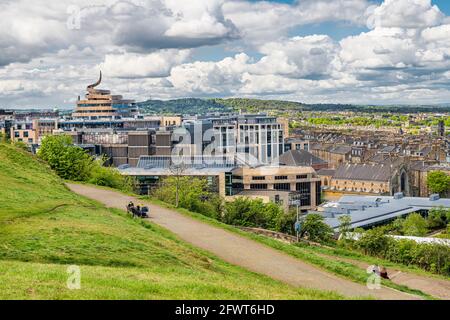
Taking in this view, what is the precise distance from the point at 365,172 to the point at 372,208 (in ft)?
123

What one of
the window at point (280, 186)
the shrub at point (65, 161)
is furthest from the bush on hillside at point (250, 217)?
the window at point (280, 186)

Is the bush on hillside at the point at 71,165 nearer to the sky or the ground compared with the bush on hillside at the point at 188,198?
nearer to the sky

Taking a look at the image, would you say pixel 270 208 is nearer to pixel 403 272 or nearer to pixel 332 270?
pixel 403 272

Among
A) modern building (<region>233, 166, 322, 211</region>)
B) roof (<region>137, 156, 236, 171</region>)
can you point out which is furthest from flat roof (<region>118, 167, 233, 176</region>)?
modern building (<region>233, 166, 322, 211</region>)

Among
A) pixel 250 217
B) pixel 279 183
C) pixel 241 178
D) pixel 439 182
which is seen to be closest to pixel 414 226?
pixel 279 183

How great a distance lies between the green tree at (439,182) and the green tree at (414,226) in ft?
136

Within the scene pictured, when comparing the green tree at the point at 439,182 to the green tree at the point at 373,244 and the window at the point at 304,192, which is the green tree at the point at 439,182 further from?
the green tree at the point at 373,244

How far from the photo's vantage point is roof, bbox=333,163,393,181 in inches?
4690

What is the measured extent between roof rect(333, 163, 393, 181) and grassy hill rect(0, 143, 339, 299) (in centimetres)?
9239

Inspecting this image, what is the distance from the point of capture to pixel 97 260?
19781 millimetres

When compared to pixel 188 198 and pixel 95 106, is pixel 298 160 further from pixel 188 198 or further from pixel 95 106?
pixel 188 198

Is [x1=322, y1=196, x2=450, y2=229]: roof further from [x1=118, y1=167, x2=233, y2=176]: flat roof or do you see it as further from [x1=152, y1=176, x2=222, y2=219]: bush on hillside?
[x1=152, y1=176, x2=222, y2=219]: bush on hillside

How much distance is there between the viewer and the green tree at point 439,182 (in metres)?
119
